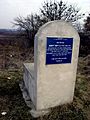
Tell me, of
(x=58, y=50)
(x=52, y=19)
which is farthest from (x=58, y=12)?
(x=58, y=50)

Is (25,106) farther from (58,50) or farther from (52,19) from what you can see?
(52,19)

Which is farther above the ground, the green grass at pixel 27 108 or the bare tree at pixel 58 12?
the bare tree at pixel 58 12

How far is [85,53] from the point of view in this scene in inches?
532

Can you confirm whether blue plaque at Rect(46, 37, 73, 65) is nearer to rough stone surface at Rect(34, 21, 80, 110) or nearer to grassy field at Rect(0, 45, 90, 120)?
rough stone surface at Rect(34, 21, 80, 110)

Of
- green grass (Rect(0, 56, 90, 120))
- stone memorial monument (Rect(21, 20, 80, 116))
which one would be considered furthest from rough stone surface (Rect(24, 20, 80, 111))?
green grass (Rect(0, 56, 90, 120))

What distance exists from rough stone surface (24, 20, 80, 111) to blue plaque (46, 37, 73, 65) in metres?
0.08

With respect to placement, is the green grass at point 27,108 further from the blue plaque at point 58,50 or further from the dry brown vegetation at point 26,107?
the blue plaque at point 58,50

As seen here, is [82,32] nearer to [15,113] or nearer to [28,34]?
[28,34]

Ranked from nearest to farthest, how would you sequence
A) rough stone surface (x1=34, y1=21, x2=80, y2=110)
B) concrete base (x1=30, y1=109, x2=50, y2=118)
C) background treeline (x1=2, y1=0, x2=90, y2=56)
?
rough stone surface (x1=34, y1=21, x2=80, y2=110), concrete base (x1=30, y1=109, x2=50, y2=118), background treeline (x1=2, y1=0, x2=90, y2=56)

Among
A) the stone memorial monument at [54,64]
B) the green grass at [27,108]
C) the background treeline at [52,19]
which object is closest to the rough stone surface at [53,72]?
the stone memorial monument at [54,64]

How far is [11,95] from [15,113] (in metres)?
1.12

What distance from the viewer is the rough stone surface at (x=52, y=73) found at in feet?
11.2

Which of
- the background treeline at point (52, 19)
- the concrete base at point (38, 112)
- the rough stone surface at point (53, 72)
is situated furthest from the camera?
the background treeline at point (52, 19)

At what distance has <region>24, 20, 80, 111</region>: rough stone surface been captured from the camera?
3.42 meters
